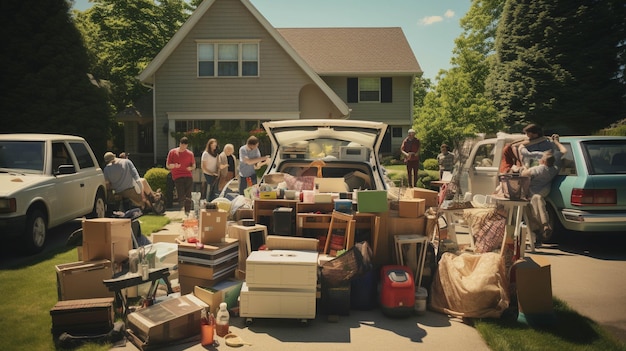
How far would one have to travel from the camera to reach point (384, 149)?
87.8 feet

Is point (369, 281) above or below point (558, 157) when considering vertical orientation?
below

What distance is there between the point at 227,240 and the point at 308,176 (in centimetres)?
175

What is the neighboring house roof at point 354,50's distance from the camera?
25.6 m

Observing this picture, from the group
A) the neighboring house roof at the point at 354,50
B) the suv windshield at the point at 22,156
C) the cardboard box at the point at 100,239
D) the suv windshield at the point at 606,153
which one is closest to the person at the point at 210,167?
the suv windshield at the point at 22,156

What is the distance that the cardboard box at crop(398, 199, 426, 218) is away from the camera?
6.43 metres

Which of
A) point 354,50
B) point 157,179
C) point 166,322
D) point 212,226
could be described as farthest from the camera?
point 354,50

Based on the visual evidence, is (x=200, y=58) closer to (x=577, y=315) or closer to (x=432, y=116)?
(x=432, y=116)

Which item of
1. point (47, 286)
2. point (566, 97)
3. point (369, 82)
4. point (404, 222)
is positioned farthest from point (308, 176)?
point (566, 97)

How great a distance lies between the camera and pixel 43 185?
8547 mm

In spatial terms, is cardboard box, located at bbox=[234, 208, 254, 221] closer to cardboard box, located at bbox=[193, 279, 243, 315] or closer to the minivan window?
cardboard box, located at bbox=[193, 279, 243, 315]

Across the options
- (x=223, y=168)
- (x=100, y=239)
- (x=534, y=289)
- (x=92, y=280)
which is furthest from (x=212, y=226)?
(x=223, y=168)

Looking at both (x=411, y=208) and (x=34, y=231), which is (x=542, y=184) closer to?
(x=411, y=208)

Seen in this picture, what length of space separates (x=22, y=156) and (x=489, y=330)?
8365 millimetres

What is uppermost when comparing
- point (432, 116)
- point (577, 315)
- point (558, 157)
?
point (432, 116)
